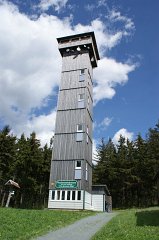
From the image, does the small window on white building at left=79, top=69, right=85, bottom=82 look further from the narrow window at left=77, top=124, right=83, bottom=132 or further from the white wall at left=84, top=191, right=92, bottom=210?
the white wall at left=84, top=191, right=92, bottom=210

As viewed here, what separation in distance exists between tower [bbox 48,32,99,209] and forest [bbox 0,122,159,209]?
1420cm

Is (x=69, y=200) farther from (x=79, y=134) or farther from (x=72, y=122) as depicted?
(x=72, y=122)

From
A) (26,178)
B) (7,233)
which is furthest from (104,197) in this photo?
(7,233)

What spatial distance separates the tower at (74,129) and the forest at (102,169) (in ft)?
46.6

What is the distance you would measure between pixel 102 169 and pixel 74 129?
75.0 feet

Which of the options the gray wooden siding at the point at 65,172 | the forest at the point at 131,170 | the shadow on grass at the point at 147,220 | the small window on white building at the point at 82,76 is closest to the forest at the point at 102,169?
the forest at the point at 131,170

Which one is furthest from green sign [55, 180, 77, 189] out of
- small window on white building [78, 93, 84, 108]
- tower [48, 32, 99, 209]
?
small window on white building [78, 93, 84, 108]

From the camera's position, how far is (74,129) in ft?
126

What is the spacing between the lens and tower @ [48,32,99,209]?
3544 centimetres

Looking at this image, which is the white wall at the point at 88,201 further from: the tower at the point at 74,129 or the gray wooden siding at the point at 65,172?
the gray wooden siding at the point at 65,172

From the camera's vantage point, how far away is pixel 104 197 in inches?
1578

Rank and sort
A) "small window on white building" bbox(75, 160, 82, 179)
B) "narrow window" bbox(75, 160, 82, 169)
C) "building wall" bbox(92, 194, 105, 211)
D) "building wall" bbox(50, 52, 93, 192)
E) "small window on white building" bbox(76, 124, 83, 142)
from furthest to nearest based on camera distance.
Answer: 1. "building wall" bbox(92, 194, 105, 211)
2. "small window on white building" bbox(76, 124, 83, 142)
3. "building wall" bbox(50, 52, 93, 192)
4. "narrow window" bbox(75, 160, 82, 169)
5. "small window on white building" bbox(75, 160, 82, 179)

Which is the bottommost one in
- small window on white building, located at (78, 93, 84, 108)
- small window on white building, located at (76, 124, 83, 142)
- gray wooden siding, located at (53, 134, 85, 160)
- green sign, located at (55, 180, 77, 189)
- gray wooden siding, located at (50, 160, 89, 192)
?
green sign, located at (55, 180, 77, 189)

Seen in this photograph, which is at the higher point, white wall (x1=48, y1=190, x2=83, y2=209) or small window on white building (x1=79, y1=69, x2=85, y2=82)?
small window on white building (x1=79, y1=69, x2=85, y2=82)
